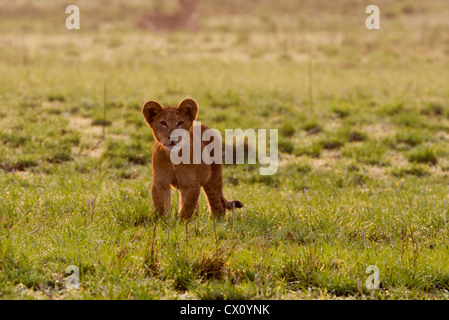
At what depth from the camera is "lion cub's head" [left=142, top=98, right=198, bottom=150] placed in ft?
20.5

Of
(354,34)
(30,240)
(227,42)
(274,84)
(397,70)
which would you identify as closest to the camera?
(30,240)

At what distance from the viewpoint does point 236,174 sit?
954cm

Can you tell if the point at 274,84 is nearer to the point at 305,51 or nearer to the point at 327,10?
the point at 305,51

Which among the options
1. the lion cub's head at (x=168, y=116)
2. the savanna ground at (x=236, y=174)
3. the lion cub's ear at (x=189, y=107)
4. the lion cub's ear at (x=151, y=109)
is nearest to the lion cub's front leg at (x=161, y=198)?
the savanna ground at (x=236, y=174)

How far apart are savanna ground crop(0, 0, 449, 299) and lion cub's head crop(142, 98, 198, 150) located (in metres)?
0.94

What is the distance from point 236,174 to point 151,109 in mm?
3404

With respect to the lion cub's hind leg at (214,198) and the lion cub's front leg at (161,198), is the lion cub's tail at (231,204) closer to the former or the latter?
the lion cub's hind leg at (214,198)

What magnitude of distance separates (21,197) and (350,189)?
4773 millimetres

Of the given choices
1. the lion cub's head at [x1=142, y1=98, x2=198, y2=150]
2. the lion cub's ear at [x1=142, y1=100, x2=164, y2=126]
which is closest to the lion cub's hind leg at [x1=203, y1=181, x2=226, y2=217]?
the lion cub's head at [x1=142, y1=98, x2=198, y2=150]

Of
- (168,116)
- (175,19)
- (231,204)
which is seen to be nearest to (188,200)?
(231,204)

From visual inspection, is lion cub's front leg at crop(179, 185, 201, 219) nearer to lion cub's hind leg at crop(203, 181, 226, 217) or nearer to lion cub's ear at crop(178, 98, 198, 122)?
lion cub's hind leg at crop(203, 181, 226, 217)

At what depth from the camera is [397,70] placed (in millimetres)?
19641

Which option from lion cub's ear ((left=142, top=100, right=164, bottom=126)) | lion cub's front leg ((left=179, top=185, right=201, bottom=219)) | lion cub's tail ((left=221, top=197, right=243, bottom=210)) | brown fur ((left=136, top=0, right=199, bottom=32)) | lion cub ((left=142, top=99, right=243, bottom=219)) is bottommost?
lion cub's tail ((left=221, top=197, right=243, bottom=210))
